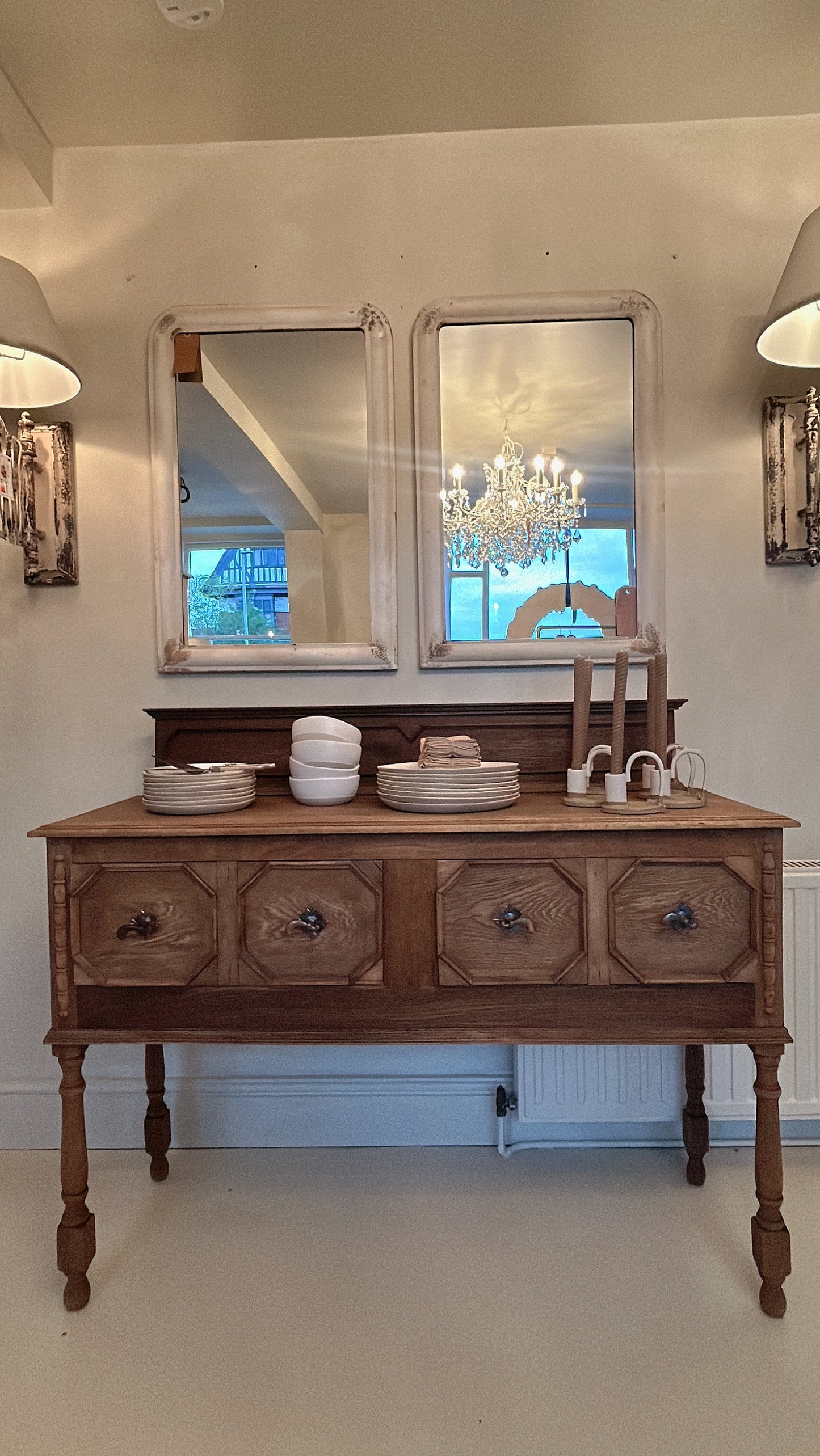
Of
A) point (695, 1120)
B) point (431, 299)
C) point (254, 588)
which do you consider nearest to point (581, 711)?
point (254, 588)

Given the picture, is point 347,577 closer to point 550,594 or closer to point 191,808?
point 550,594

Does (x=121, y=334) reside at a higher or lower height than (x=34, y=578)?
higher

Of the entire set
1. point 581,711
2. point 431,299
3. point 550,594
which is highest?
point 431,299

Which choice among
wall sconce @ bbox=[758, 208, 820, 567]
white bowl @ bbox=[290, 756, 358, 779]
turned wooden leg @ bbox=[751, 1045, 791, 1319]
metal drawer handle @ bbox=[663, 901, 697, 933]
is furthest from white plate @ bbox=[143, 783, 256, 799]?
wall sconce @ bbox=[758, 208, 820, 567]

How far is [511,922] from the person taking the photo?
1.60 m

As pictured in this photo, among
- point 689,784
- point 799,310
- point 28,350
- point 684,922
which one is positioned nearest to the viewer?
point 684,922

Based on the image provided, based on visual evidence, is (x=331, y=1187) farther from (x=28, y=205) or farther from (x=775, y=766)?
(x=28, y=205)

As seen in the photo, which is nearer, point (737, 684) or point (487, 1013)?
point (487, 1013)

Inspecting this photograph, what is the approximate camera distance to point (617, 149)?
222 cm

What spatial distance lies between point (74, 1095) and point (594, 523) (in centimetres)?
182

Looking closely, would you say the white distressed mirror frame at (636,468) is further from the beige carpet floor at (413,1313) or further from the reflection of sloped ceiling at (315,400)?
the beige carpet floor at (413,1313)

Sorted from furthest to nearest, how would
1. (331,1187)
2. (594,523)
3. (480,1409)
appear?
(594,523) < (331,1187) < (480,1409)

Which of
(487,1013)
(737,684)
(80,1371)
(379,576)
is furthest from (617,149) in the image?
(80,1371)

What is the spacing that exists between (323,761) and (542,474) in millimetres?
989
